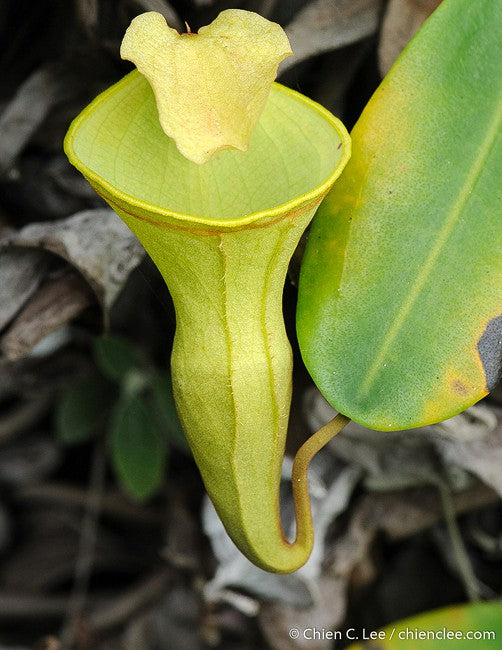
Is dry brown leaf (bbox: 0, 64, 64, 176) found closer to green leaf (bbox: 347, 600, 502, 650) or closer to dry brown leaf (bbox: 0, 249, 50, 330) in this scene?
dry brown leaf (bbox: 0, 249, 50, 330)

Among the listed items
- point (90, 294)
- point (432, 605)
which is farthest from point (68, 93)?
point (432, 605)

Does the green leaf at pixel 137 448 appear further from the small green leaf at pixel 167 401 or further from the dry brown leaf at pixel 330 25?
the dry brown leaf at pixel 330 25

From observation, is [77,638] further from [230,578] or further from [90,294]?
[90,294]

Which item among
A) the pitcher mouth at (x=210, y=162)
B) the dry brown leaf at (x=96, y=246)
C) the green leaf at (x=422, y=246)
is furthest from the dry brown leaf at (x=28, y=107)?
the green leaf at (x=422, y=246)

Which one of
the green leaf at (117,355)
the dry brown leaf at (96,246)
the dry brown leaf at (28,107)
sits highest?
the dry brown leaf at (28,107)

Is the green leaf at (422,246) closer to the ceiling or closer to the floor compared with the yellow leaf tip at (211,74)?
closer to the floor

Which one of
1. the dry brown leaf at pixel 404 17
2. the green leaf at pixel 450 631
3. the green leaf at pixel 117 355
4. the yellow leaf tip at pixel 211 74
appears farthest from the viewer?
the green leaf at pixel 117 355
